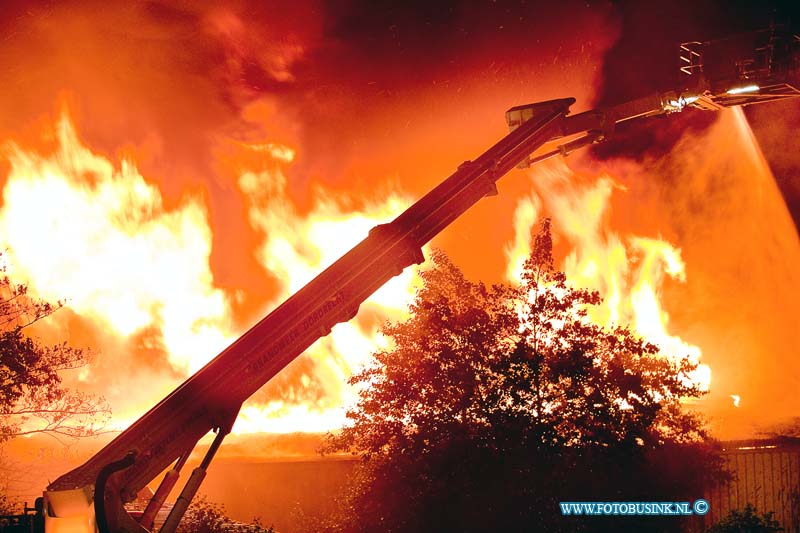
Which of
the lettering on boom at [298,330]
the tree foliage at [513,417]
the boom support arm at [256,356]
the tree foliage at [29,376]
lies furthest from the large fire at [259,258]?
the lettering on boom at [298,330]

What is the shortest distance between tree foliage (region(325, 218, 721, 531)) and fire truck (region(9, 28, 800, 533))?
4.95m

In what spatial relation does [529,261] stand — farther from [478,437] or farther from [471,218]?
[471,218]

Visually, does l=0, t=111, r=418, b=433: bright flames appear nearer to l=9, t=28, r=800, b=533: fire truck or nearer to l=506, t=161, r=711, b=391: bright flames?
l=506, t=161, r=711, b=391: bright flames

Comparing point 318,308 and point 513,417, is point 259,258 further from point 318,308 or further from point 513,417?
point 318,308

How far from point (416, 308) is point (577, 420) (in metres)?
4.51

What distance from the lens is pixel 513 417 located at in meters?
15.6

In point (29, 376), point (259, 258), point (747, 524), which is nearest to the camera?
point (747, 524)

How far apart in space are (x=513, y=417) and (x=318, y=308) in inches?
329

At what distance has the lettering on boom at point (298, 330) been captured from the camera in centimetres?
809

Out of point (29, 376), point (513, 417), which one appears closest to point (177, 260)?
point (29, 376)

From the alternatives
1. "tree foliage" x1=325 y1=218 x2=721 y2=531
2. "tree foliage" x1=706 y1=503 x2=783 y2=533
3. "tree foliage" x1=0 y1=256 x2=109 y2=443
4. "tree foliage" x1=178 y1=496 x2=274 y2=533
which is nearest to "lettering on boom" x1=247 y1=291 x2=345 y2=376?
"tree foliage" x1=325 y1=218 x2=721 y2=531

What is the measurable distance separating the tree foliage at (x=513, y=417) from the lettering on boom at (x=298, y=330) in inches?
308

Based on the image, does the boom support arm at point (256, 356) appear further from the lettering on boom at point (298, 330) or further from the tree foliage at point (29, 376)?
the tree foliage at point (29, 376)

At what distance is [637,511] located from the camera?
1587 centimetres
